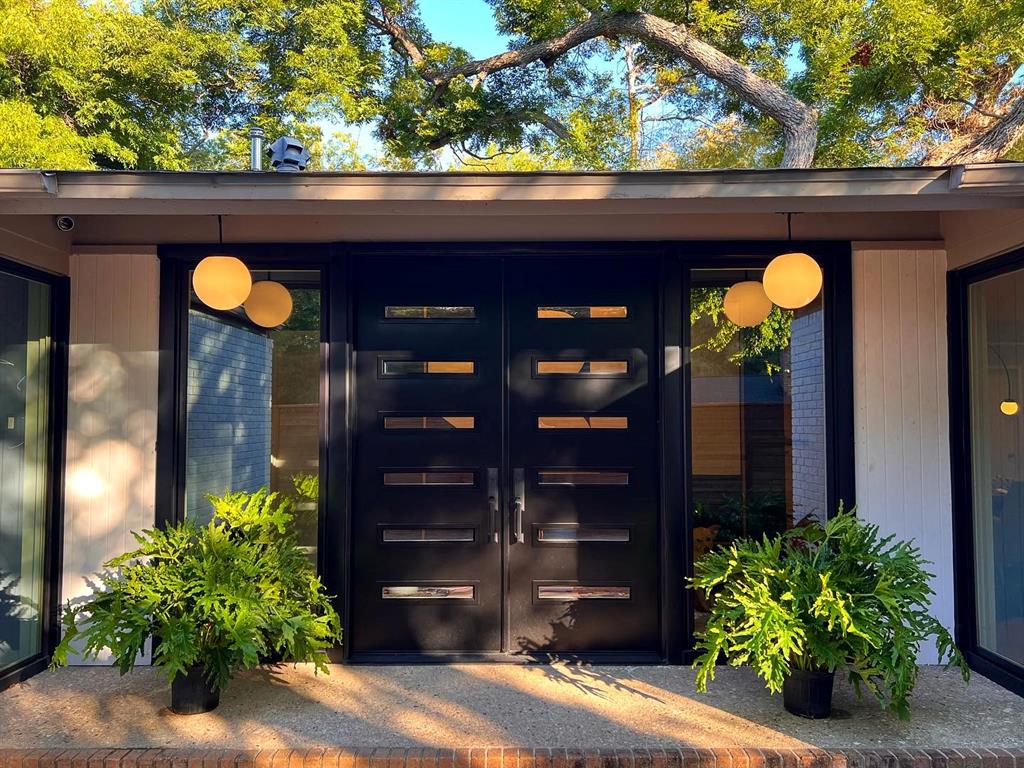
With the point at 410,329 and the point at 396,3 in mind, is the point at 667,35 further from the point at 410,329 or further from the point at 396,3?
the point at 410,329

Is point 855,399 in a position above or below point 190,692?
above

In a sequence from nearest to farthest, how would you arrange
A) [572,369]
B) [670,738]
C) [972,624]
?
[670,738] < [972,624] < [572,369]

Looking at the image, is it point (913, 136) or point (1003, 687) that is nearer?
point (1003, 687)

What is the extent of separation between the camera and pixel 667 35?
12.4m

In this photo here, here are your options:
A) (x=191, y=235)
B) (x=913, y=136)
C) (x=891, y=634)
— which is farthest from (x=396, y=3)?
(x=891, y=634)

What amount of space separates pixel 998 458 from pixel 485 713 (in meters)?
2.81

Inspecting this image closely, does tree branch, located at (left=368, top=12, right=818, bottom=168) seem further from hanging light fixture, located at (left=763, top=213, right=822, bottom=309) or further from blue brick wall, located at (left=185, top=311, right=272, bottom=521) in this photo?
blue brick wall, located at (left=185, top=311, right=272, bottom=521)

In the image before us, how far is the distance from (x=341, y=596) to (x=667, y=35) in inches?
456

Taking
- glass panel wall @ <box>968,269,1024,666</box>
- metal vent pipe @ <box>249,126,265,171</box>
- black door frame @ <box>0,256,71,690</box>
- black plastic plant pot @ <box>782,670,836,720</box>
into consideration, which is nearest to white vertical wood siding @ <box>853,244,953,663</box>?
glass panel wall @ <box>968,269,1024,666</box>

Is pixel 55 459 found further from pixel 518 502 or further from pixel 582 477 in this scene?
pixel 582 477

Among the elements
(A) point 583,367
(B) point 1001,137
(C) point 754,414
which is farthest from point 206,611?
(B) point 1001,137

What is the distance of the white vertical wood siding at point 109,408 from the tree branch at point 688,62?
1010 centimetres

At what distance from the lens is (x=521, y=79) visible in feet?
47.7

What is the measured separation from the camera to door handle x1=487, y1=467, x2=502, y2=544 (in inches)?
→ 157
